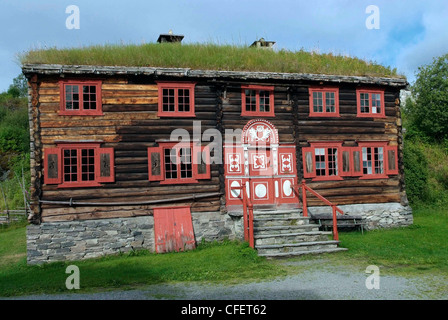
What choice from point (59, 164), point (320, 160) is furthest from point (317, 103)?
point (59, 164)

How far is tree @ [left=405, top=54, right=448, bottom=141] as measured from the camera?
28.2 metres

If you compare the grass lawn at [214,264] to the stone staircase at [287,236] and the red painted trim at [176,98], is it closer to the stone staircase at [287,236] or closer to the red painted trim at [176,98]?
the stone staircase at [287,236]

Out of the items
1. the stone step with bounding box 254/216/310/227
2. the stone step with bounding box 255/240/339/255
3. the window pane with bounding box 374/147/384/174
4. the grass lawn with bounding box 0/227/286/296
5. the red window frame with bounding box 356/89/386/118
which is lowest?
the grass lawn with bounding box 0/227/286/296

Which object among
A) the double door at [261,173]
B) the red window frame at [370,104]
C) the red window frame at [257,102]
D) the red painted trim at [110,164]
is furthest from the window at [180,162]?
the red window frame at [370,104]

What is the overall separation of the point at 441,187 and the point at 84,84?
19686 millimetres

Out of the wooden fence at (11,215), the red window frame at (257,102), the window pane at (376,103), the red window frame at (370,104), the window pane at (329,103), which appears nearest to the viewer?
the red window frame at (257,102)

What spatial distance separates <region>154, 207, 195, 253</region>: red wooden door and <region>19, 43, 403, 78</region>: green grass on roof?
5612 mm

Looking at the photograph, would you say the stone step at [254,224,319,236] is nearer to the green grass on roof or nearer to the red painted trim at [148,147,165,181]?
the red painted trim at [148,147,165,181]

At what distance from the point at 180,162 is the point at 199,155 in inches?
30.0

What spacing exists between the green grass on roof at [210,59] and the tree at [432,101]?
1209cm

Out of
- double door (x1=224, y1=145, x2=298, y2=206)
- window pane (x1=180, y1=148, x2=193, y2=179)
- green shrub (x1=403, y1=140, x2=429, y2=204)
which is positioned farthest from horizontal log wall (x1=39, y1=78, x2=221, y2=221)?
green shrub (x1=403, y1=140, x2=429, y2=204)

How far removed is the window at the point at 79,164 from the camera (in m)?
14.3
